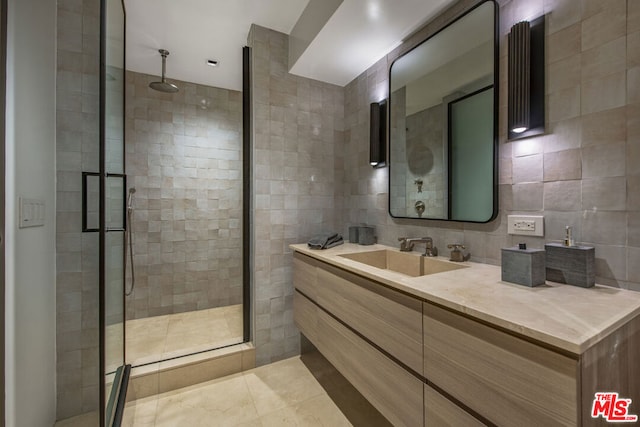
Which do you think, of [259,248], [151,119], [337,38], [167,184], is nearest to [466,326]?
[259,248]

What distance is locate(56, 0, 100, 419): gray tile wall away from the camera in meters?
1.28

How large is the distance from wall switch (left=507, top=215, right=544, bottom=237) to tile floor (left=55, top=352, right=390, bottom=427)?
1.26 metres

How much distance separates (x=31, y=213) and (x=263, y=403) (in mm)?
1578

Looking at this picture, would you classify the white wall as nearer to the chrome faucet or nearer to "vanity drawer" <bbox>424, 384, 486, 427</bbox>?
"vanity drawer" <bbox>424, 384, 486, 427</bbox>

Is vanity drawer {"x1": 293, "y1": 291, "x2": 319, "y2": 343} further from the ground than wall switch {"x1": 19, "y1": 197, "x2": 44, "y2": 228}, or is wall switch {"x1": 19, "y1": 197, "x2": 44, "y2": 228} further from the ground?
wall switch {"x1": 19, "y1": 197, "x2": 44, "y2": 228}

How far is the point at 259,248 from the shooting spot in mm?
2094

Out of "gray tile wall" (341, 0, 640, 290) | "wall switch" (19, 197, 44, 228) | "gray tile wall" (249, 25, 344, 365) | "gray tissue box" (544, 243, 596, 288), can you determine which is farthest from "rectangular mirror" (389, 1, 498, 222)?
"wall switch" (19, 197, 44, 228)

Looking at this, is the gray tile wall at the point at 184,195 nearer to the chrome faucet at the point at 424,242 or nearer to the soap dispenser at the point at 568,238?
the chrome faucet at the point at 424,242

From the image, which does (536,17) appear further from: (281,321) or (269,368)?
(269,368)

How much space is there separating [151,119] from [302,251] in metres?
2.22

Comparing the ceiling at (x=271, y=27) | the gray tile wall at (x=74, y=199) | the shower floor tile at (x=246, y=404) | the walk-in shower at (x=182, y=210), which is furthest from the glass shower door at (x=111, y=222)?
the walk-in shower at (x=182, y=210)

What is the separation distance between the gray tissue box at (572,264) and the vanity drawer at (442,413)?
61 cm

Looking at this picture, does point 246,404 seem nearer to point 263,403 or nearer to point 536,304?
point 263,403

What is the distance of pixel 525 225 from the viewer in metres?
1.20
